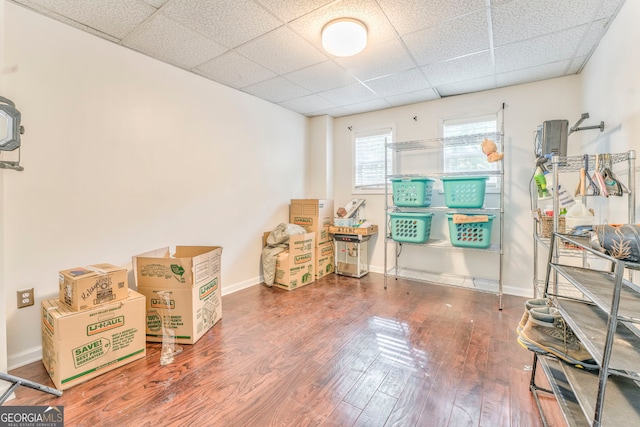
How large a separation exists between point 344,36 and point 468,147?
2.22m

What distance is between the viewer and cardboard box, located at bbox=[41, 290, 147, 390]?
1653mm

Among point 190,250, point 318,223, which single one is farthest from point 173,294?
point 318,223

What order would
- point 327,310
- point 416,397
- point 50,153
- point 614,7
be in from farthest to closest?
point 327,310, point 50,153, point 614,7, point 416,397

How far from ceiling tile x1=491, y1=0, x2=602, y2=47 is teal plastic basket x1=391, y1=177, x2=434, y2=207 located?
1542 mm

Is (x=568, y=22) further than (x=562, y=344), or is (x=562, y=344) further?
(x=568, y=22)

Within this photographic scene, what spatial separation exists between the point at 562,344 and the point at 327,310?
6.17ft

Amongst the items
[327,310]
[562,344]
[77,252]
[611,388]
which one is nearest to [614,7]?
[562,344]

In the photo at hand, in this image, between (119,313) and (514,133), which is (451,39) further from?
(119,313)

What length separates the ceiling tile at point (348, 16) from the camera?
1.89 metres

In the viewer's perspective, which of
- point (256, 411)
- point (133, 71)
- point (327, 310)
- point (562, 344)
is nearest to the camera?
point (562, 344)

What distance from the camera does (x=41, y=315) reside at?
196 centimetres

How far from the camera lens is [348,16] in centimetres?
201

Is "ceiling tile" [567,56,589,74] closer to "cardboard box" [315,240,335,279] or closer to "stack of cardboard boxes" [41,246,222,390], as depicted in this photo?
"cardboard box" [315,240,335,279]

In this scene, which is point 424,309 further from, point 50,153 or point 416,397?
point 50,153
